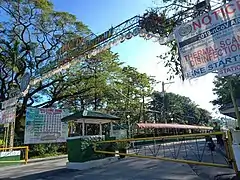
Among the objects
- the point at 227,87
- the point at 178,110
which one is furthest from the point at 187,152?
the point at 178,110

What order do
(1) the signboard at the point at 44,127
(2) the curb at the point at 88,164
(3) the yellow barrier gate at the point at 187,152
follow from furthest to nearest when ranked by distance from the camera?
(1) the signboard at the point at 44,127 → (2) the curb at the point at 88,164 → (3) the yellow barrier gate at the point at 187,152

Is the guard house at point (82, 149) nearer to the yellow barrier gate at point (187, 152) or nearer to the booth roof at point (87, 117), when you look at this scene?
the booth roof at point (87, 117)

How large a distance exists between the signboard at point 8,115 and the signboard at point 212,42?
12375 mm

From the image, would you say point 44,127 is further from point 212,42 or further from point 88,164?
point 212,42

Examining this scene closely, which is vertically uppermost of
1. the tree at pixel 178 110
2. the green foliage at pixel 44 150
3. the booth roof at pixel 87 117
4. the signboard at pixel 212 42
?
the tree at pixel 178 110

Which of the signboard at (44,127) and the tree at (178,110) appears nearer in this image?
the signboard at (44,127)

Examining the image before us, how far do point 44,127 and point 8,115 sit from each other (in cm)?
292

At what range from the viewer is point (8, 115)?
15.0 meters

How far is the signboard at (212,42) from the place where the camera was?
14.7ft

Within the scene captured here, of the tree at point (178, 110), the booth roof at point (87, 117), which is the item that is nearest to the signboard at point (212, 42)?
the booth roof at point (87, 117)

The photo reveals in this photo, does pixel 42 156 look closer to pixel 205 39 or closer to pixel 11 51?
pixel 11 51

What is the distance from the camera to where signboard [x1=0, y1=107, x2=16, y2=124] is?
1458 cm

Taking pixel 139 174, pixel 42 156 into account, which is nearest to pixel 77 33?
pixel 42 156

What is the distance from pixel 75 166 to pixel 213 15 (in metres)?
7.49
